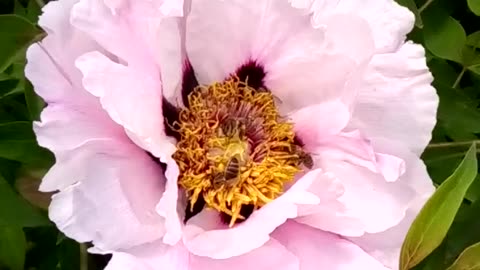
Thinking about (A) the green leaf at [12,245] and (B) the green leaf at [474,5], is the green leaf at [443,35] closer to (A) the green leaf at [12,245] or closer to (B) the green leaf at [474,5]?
(B) the green leaf at [474,5]

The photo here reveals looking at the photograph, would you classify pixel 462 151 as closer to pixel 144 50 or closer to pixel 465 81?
pixel 465 81

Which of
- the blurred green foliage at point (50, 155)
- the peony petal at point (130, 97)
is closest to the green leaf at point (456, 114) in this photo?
the blurred green foliage at point (50, 155)

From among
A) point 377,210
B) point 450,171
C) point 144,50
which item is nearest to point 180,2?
point 144,50

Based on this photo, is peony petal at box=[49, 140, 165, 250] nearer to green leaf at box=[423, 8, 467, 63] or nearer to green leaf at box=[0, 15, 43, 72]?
green leaf at box=[0, 15, 43, 72]

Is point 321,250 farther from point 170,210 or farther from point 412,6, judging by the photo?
point 412,6

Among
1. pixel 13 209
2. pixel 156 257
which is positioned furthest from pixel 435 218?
pixel 13 209
